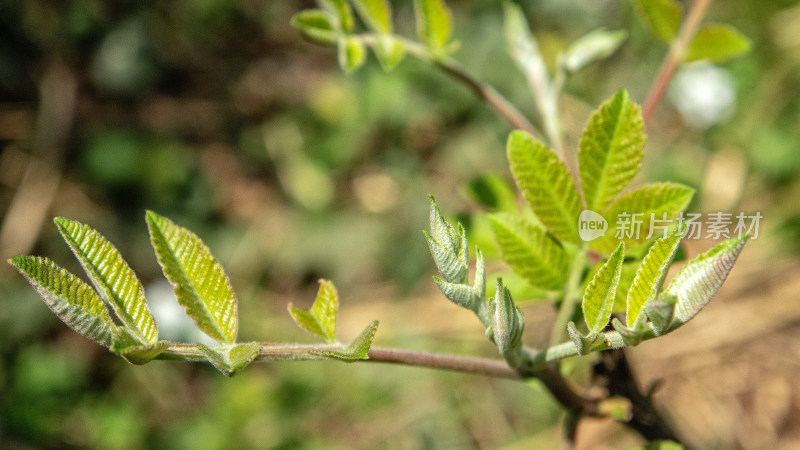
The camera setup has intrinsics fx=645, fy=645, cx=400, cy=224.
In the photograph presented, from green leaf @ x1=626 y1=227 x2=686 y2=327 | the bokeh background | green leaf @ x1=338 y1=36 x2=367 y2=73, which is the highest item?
green leaf @ x1=338 y1=36 x2=367 y2=73

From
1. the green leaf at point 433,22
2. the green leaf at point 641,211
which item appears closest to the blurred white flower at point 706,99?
the green leaf at point 433,22

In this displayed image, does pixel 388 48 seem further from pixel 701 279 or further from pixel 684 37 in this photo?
pixel 701 279

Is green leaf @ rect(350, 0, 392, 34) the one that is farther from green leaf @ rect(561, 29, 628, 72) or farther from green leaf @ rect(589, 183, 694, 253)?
green leaf @ rect(589, 183, 694, 253)

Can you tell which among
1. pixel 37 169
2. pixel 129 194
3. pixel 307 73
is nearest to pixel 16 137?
pixel 37 169

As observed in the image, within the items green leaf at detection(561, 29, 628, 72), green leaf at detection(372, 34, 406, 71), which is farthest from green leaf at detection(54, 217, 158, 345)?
green leaf at detection(561, 29, 628, 72)

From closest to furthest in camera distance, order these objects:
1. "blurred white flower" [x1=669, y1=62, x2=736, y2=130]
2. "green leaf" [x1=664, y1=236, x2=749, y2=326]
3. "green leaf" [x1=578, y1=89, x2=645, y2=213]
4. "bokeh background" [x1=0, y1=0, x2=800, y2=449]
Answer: "green leaf" [x1=664, y1=236, x2=749, y2=326] < "green leaf" [x1=578, y1=89, x2=645, y2=213] < "bokeh background" [x1=0, y1=0, x2=800, y2=449] < "blurred white flower" [x1=669, y1=62, x2=736, y2=130]

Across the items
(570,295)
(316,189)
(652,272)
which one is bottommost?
(316,189)

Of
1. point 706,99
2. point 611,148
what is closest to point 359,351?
point 611,148
